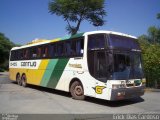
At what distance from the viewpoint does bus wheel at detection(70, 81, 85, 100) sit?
12.3m

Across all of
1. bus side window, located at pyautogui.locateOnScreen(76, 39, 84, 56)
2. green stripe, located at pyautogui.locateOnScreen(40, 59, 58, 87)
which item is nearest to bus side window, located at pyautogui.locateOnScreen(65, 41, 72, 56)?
bus side window, located at pyautogui.locateOnScreen(76, 39, 84, 56)

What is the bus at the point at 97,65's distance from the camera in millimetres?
10312

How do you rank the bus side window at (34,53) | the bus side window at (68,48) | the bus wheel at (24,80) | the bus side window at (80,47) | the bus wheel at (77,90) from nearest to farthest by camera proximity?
the bus side window at (80,47) < the bus wheel at (77,90) < the bus side window at (68,48) < the bus side window at (34,53) < the bus wheel at (24,80)

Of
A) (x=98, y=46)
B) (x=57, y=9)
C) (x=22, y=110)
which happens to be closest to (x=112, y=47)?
(x=98, y=46)

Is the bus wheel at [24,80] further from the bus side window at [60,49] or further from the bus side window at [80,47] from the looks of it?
the bus side window at [80,47]

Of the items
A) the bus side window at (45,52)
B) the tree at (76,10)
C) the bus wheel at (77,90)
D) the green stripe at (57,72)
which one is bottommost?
the bus wheel at (77,90)

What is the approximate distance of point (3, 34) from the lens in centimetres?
6181

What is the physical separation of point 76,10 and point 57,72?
64.1 feet

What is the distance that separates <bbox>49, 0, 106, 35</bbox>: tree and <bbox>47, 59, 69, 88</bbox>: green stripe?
17875 mm

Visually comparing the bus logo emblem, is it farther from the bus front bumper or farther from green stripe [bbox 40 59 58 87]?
green stripe [bbox 40 59 58 87]

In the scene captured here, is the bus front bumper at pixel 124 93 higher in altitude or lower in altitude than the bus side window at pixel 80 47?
lower

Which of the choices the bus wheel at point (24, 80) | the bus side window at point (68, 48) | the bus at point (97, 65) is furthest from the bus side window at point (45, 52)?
the bus wheel at point (24, 80)

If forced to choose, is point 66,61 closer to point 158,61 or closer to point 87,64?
point 87,64

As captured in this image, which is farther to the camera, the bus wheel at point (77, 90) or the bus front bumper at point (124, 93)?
the bus wheel at point (77, 90)
